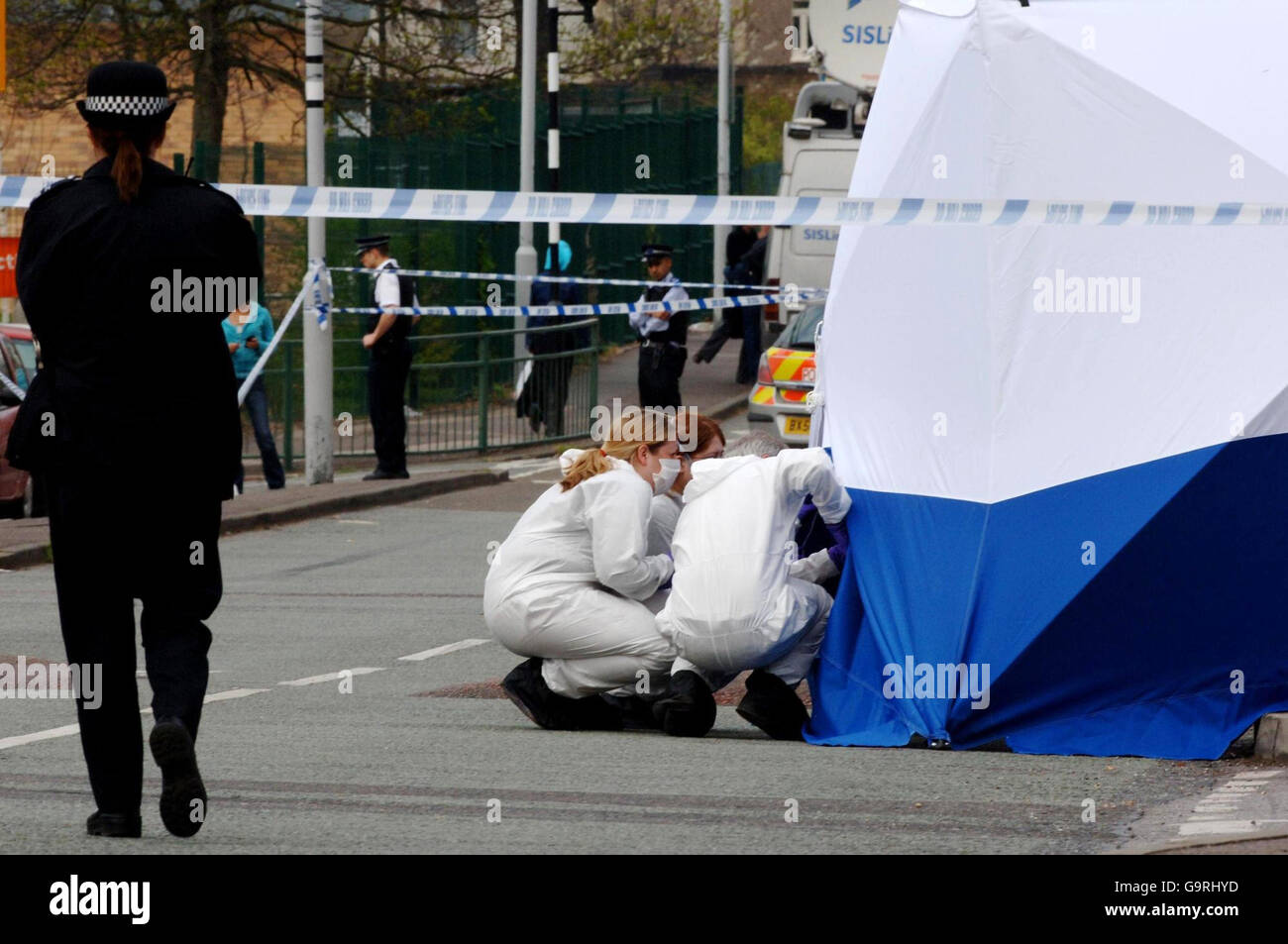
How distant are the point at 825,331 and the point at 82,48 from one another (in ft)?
65.3

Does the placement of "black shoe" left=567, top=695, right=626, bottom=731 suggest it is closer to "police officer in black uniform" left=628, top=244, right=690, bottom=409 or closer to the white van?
"police officer in black uniform" left=628, top=244, right=690, bottom=409

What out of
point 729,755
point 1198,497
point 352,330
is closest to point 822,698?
point 729,755

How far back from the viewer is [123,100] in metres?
5.81

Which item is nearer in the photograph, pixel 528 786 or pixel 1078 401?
pixel 528 786

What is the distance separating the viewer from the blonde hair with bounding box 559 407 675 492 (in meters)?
8.39

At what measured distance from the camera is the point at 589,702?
28.0ft

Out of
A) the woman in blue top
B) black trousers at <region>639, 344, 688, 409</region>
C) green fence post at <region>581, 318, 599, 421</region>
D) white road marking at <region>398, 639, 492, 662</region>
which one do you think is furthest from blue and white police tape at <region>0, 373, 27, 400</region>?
green fence post at <region>581, 318, 599, 421</region>

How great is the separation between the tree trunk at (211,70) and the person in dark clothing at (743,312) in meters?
6.91

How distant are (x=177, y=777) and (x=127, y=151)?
1.57 metres

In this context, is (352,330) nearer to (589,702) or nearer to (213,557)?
(589,702)

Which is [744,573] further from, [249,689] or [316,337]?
[316,337]

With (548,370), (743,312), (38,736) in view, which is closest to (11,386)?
(548,370)

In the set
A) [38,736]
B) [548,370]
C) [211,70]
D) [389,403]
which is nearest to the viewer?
[38,736]

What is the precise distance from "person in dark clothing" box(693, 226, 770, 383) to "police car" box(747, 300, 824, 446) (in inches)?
338
